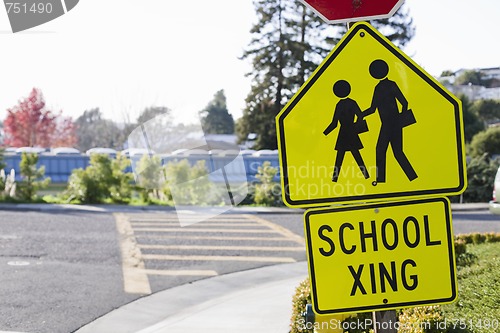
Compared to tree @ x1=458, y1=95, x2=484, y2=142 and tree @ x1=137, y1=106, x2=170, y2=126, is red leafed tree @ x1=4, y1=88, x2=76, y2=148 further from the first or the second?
tree @ x1=458, y1=95, x2=484, y2=142

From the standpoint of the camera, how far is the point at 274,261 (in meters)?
12.0

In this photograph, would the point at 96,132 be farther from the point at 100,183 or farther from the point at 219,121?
the point at 100,183

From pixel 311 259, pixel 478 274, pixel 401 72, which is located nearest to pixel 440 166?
pixel 401 72

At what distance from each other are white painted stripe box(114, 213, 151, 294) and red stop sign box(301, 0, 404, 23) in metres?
7.05

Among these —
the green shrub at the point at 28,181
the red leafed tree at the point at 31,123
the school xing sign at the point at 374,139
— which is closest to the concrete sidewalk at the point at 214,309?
the school xing sign at the point at 374,139

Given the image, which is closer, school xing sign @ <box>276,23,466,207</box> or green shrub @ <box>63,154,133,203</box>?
school xing sign @ <box>276,23,466,207</box>

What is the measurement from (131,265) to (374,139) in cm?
891

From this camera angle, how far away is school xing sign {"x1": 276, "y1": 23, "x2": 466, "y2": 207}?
2.72m

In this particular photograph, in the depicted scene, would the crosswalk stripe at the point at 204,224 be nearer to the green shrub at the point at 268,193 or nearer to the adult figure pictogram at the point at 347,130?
the green shrub at the point at 268,193

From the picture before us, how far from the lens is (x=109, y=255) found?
11.8m

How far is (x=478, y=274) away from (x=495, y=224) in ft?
37.9

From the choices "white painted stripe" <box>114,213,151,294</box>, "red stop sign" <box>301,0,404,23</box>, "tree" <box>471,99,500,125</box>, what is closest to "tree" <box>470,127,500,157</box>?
"tree" <box>471,99,500,125</box>

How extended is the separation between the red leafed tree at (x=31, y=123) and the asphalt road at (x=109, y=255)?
3836 centimetres

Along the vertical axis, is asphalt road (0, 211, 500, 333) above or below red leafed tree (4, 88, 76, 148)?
below
